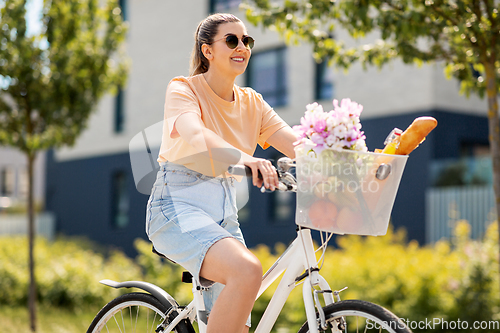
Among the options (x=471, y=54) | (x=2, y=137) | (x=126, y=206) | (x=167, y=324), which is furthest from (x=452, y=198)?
(x=126, y=206)

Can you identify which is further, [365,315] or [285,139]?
[285,139]

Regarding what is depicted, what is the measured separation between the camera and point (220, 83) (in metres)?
2.85

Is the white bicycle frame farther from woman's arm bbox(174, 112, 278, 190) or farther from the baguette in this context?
the baguette

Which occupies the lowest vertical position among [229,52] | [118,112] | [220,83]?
[220,83]

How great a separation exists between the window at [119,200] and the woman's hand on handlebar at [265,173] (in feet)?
55.7

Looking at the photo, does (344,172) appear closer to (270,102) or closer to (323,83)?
(323,83)

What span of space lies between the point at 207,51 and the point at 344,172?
99 centimetres

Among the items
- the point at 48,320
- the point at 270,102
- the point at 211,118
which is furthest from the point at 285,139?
the point at 270,102

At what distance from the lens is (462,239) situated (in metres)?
6.97

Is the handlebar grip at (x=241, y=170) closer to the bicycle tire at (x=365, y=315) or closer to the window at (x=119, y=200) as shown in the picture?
the bicycle tire at (x=365, y=315)

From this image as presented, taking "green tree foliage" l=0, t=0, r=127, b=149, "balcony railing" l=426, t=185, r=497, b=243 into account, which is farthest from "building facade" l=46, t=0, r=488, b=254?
"green tree foliage" l=0, t=0, r=127, b=149

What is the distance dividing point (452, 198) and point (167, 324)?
9614 millimetres

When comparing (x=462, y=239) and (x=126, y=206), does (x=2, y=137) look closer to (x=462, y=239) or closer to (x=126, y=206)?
(x=462, y=239)

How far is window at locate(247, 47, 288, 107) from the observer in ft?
48.9
